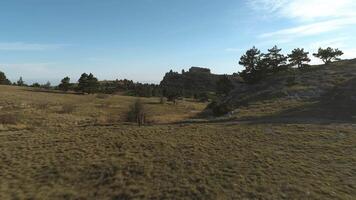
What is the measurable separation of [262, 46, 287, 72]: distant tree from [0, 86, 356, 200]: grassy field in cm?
4600

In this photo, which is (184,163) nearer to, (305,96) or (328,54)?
(305,96)

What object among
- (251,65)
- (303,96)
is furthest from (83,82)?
(303,96)

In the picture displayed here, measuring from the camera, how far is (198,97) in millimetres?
126375

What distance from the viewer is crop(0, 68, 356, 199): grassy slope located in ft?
54.5

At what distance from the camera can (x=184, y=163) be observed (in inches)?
809

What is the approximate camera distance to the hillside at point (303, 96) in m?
40.4

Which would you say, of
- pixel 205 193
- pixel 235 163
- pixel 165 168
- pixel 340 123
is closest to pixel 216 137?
pixel 235 163

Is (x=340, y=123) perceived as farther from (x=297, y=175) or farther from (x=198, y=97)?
(x=198, y=97)

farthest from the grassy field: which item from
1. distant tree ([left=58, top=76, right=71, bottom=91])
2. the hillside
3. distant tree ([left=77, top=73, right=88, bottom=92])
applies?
distant tree ([left=58, top=76, right=71, bottom=91])

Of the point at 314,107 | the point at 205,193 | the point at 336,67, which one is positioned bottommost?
the point at 205,193

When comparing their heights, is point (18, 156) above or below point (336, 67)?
below

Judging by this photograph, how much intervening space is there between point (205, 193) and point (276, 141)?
11.6 metres

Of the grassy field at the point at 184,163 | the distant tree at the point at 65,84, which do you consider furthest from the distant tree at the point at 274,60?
the distant tree at the point at 65,84

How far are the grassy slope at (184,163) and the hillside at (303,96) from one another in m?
8.82
